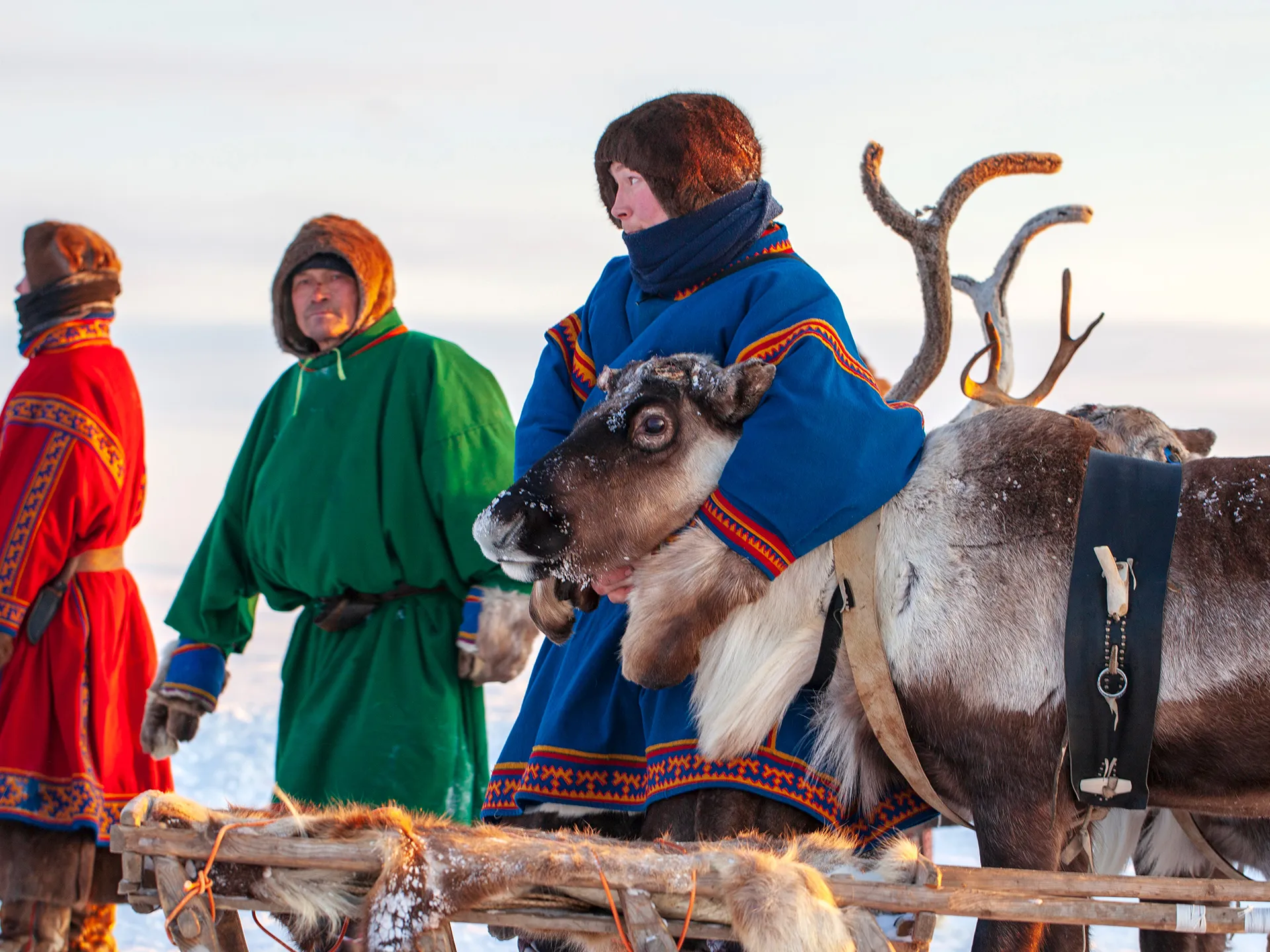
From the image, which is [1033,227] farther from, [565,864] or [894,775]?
[565,864]

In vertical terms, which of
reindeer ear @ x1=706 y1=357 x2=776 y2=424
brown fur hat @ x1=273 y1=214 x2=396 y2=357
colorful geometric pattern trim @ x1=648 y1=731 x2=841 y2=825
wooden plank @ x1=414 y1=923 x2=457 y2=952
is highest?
brown fur hat @ x1=273 y1=214 x2=396 y2=357

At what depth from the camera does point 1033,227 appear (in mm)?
4656

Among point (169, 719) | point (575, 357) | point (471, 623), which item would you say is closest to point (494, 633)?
point (471, 623)

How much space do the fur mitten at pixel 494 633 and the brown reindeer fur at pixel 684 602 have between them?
4.98 feet

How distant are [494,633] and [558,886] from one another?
194 centimetres

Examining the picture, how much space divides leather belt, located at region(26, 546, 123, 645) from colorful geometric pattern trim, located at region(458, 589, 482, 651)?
4.27 feet

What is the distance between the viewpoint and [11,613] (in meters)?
4.04

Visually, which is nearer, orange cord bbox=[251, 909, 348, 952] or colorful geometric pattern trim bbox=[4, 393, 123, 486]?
orange cord bbox=[251, 909, 348, 952]

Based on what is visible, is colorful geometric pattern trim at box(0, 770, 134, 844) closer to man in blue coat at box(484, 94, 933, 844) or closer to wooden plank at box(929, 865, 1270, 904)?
man in blue coat at box(484, 94, 933, 844)

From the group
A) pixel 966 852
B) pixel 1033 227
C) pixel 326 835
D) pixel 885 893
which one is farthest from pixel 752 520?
pixel 966 852

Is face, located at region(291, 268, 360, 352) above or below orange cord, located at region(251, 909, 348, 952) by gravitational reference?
above

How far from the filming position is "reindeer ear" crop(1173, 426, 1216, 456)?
356cm

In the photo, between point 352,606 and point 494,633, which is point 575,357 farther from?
point 352,606

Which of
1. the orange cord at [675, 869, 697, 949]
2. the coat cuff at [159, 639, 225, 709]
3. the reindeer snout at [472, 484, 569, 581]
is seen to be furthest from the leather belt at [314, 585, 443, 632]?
the orange cord at [675, 869, 697, 949]
